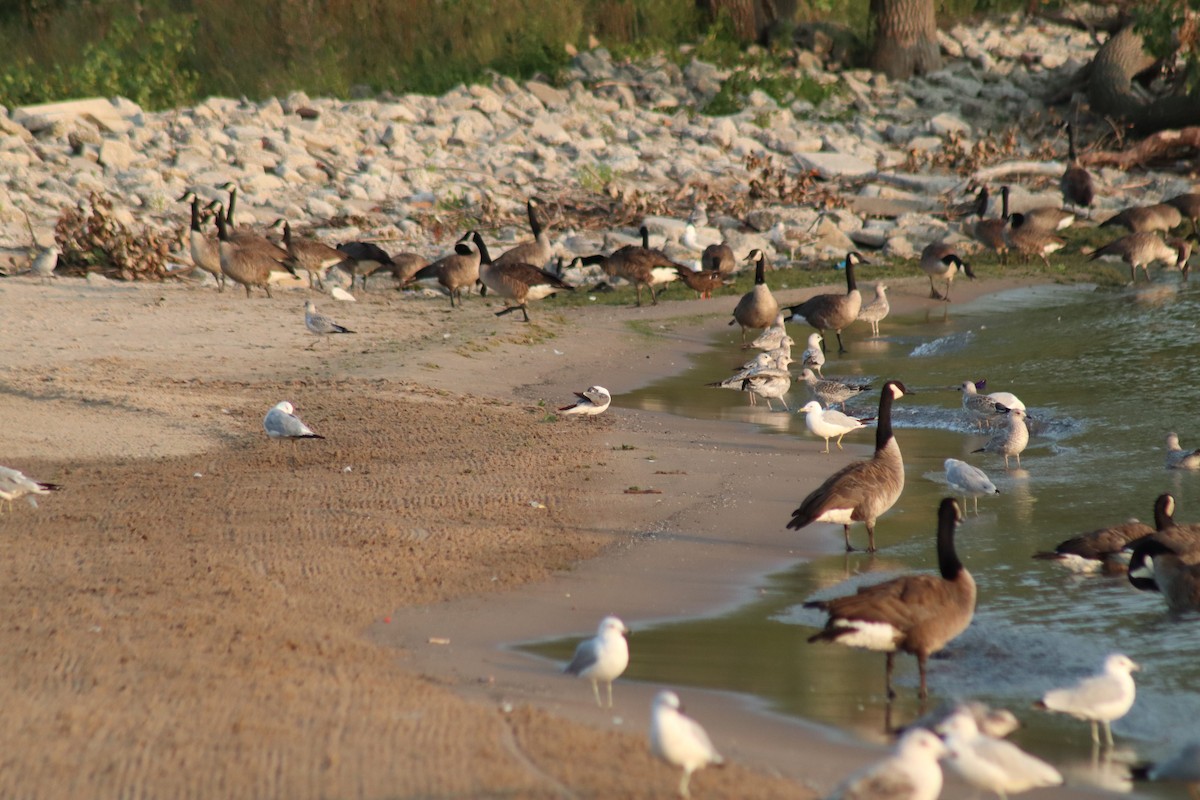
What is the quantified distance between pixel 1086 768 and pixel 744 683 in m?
1.64

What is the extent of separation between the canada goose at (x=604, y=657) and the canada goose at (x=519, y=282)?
12855 millimetres

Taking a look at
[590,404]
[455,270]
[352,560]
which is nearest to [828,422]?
[590,404]

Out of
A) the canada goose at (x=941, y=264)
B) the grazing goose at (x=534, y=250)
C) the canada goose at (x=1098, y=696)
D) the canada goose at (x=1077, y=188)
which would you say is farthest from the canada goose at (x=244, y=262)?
the canada goose at (x=1077, y=188)

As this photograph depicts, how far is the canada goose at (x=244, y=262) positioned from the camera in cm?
Result: 1934

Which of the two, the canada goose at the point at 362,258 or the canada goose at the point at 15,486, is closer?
the canada goose at the point at 15,486

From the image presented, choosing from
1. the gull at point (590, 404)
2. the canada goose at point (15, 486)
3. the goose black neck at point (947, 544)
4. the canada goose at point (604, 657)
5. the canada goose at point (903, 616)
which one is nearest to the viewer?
the canada goose at point (604, 657)

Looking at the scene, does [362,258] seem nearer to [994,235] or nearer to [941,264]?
[941,264]

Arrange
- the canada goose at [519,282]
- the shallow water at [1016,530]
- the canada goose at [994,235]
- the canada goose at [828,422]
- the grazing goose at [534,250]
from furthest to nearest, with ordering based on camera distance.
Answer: the canada goose at [994,235], the grazing goose at [534,250], the canada goose at [519,282], the canada goose at [828,422], the shallow water at [1016,530]

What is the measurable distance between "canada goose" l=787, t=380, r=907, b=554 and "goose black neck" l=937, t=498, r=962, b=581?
131 cm

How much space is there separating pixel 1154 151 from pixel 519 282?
1766cm

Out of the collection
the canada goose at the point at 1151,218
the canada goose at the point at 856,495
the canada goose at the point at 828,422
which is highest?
the canada goose at the point at 856,495

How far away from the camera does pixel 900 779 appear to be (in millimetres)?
4781

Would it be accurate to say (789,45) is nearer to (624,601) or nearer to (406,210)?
(406,210)

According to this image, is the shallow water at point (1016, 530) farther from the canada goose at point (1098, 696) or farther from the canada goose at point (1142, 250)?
the canada goose at point (1142, 250)
